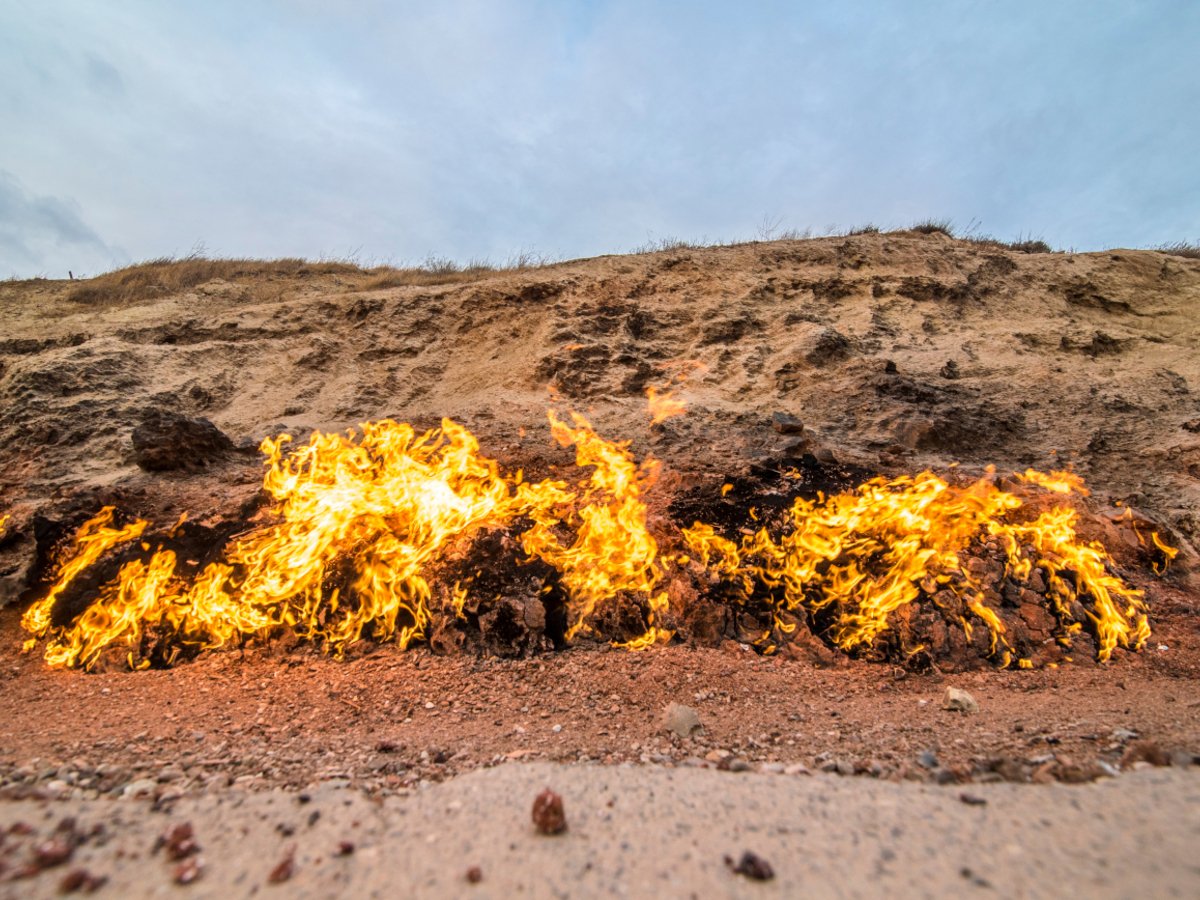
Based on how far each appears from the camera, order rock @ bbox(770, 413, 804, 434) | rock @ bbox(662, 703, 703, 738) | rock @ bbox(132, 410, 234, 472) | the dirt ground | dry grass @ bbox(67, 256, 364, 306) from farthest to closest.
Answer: dry grass @ bbox(67, 256, 364, 306) → rock @ bbox(770, 413, 804, 434) → rock @ bbox(132, 410, 234, 472) → rock @ bbox(662, 703, 703, 738) → the dirt ground

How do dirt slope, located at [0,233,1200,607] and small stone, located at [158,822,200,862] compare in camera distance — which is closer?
small stone, located at [158,822,200,862]

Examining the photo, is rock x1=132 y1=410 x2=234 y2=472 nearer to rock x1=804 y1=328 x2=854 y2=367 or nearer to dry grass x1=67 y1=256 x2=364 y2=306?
dry grass x1=67 y1=256 x2=364 y2=306

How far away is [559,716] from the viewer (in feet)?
→ 13.4

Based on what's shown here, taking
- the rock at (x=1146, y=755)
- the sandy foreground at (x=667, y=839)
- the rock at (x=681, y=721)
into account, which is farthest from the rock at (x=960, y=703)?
the rock at (x=681, y=721)

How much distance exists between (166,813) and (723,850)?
2448 millimetres

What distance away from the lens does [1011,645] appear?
4.87m

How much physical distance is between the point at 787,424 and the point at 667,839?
514 cm

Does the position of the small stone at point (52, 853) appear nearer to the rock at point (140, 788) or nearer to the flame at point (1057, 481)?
the rock at point (140, 788)

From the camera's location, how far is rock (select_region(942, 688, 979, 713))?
160 inches

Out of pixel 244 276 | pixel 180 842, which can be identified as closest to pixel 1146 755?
pixel 180 842

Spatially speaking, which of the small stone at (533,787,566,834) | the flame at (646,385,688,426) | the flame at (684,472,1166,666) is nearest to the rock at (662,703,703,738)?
the small stone at (533,787,566,834)

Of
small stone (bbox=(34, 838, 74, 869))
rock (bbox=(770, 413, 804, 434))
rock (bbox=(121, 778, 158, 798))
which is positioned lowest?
rock (bbox=(121, 778, 158, 798))

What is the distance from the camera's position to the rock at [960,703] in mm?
4070

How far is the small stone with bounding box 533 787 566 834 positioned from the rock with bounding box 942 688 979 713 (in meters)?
3.00
